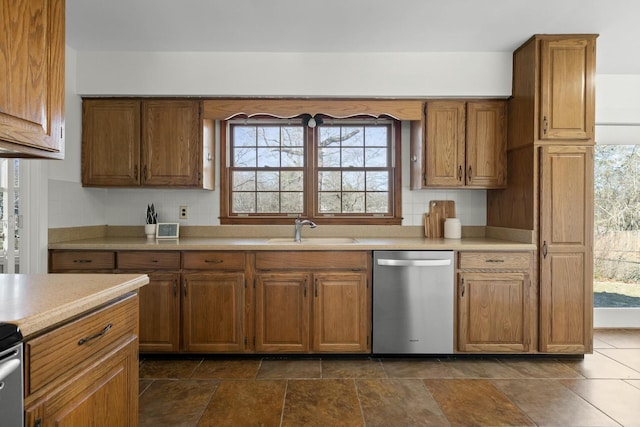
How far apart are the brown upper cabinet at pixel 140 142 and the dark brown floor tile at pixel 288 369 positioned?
168cm

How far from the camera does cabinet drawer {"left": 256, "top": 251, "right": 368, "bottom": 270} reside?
10.4 ft

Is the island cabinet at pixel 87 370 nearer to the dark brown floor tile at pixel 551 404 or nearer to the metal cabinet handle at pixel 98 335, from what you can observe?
the metal cabinet handle at pixel 98 335

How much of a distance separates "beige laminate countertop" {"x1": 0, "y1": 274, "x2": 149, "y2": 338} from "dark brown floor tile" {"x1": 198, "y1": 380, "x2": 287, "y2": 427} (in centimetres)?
111

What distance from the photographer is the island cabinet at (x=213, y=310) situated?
3143 mm

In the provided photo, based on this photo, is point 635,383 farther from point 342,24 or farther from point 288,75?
point 288,75

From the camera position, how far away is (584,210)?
3.13 m

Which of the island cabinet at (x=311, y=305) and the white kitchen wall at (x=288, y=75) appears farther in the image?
the white kitchen wall at (x=288, y=75)

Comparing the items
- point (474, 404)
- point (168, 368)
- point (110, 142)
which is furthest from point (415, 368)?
point (110, 142)

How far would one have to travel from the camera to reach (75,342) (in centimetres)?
125

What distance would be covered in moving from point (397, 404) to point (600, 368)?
173 centimetres

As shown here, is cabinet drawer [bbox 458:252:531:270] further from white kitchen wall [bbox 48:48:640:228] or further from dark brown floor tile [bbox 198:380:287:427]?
dark brown floor tile [bbox 198:380:287:427]

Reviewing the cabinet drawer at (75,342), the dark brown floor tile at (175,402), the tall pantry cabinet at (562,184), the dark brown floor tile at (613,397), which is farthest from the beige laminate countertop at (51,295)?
the tall pantry cabinet at (562,184)

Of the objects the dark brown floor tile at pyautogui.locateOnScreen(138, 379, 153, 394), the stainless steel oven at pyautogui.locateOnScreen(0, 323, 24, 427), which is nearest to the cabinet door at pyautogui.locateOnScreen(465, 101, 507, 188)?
the dark brown floor tile at pyautogui.locateOnScreen(138, 379, 153, 394)

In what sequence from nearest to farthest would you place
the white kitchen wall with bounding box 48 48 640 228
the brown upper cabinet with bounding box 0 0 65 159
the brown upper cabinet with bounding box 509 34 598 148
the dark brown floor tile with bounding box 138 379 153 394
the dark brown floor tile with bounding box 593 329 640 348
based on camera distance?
the brown upper cabinet with bounding box 0 0 65 159 → the dark brown floor tile with bounding box 138 379 153 394 → the brown upper cabinet with bounding box 509 34 598 148 → the white kitchen wall with bounding box 48 48 640 228 → the dark brown floor tile with bounding box 593 329 640 348
